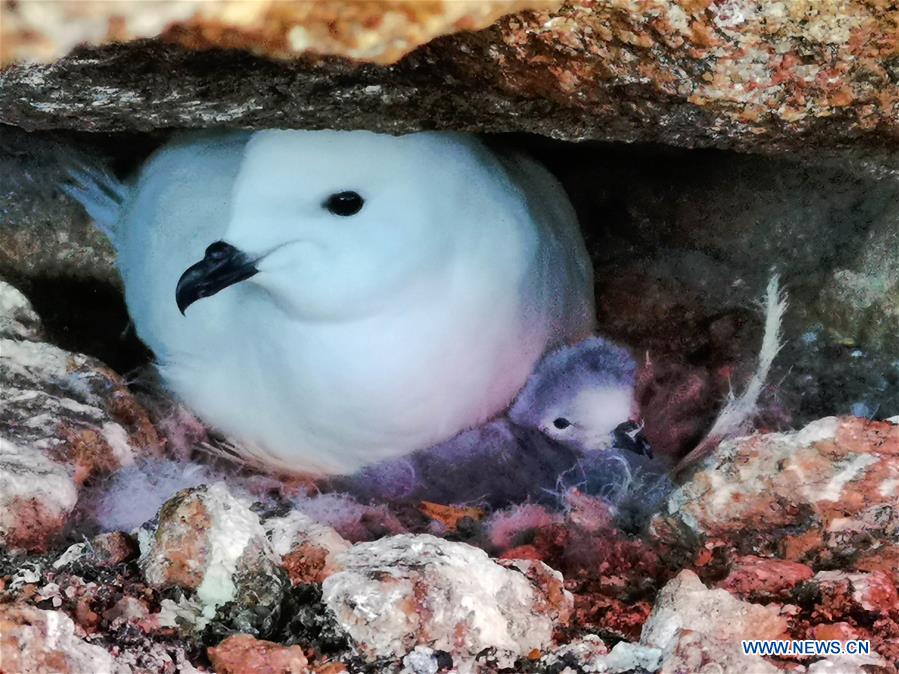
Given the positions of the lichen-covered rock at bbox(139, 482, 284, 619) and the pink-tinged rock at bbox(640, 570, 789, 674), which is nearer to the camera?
the pink-tinged rock at bbox(640, 570, 789, 674)

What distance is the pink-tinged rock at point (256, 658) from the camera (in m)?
1.44

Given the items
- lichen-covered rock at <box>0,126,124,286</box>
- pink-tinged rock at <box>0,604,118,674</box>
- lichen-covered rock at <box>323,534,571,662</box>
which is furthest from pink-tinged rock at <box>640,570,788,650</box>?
lichen-covered rock at <box>0,126,124,286</box>

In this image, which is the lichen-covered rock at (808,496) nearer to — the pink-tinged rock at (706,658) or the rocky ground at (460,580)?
the rocky ground at (460,580)

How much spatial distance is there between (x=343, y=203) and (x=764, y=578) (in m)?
1.29

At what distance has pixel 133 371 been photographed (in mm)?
3045

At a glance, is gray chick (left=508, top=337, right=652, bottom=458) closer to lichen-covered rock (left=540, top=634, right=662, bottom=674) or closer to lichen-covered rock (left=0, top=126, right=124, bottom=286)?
lichen-covered rock (left=540, top=634, right=662, bottom=674)

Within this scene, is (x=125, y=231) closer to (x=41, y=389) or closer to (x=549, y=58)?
(x=41, y=389)

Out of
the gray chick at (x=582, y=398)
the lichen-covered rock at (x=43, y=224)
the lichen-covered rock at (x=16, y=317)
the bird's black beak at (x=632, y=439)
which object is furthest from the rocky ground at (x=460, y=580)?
the lichen-covered rock at (x=43, y=224)

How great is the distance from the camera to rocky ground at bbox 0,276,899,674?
146cm

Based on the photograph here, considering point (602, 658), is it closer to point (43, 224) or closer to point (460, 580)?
point (460, 580)

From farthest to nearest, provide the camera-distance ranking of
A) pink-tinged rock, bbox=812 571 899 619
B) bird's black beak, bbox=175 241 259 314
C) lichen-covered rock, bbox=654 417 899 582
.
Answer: bird's black beak, bbox=175 241 259 314
lichen-covered rock, bbox=654 417 899 582
pink-tinged rock, bbox=812 571 899 619

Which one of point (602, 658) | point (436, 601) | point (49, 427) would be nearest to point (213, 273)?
point (49, 427)

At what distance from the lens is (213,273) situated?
2.27 meters

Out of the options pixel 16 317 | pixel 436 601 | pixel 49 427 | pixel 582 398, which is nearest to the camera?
pixel 436 601
